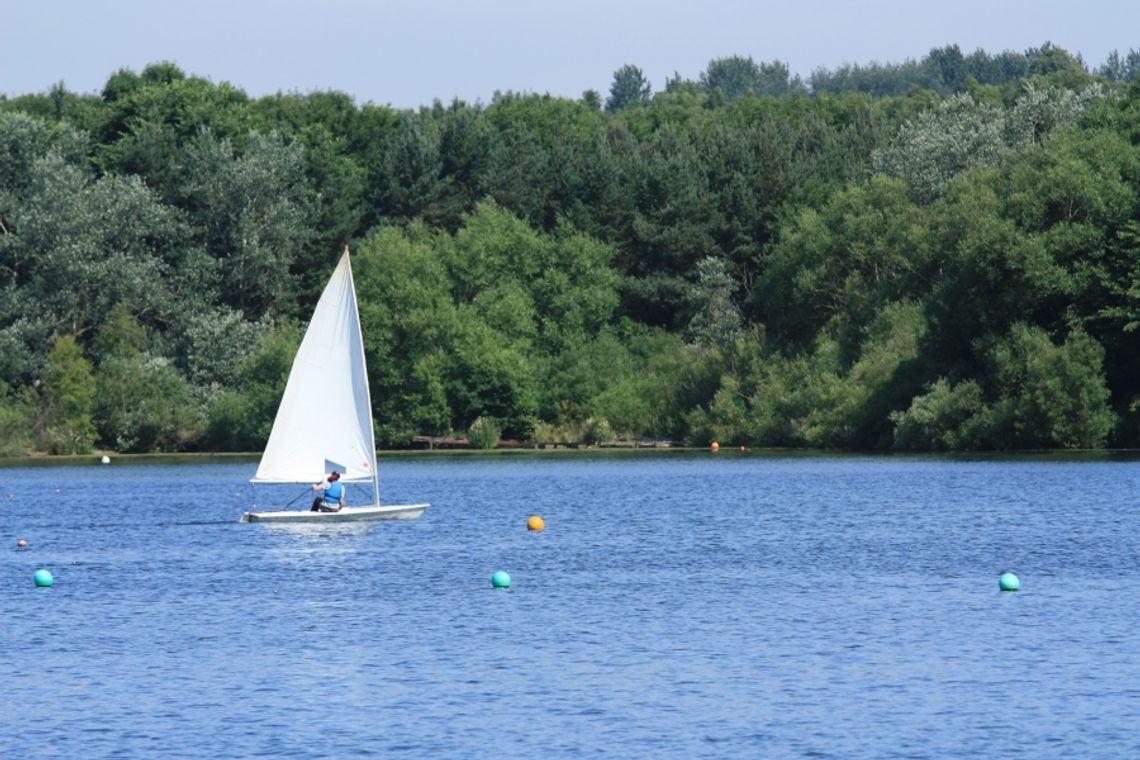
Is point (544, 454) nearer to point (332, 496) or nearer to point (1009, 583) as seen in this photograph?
point (332, 496)

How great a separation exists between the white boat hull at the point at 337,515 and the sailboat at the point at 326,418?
0.04m

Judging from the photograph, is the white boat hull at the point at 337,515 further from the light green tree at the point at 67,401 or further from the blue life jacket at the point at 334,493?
the light green tree at the point at 67,401

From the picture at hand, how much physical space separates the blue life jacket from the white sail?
1238mm

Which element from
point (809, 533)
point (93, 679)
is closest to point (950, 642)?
point (93, 679)

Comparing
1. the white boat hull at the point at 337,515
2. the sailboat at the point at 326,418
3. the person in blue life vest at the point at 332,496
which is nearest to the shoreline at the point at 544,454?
the white boat hull at the point at 337,515

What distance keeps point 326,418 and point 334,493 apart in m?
2.78

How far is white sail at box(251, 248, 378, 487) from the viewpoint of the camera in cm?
6112

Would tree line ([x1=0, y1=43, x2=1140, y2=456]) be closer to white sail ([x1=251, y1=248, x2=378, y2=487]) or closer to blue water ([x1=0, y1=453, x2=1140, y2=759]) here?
blue water ([x1=0, y1=453, x2=1140, y2=759])

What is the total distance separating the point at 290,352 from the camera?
374ft

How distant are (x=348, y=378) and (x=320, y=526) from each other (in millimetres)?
4767

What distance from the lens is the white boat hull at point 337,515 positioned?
59.9m

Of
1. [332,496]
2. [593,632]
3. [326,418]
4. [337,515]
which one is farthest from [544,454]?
[593,632]

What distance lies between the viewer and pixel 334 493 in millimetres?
59719

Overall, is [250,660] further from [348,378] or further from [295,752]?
[348,378]
